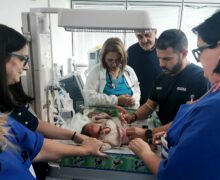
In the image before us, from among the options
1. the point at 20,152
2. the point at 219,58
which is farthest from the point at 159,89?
the point at 20,152

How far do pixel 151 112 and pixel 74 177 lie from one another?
973 mm

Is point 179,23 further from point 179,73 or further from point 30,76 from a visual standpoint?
point 30,76

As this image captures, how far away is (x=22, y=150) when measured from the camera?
3.05ft

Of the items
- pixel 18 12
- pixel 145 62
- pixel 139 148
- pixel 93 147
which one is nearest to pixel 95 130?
pixel 93 147

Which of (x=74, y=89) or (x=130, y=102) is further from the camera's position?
(x=74, y=89)

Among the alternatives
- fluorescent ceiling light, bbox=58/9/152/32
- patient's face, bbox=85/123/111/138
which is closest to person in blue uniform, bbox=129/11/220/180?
fluorescent ceiling light, bbox=58/9/152/32

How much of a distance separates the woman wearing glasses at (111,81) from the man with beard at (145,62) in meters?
0.36

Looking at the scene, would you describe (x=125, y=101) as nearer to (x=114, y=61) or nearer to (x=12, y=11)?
(x=114, y=61)

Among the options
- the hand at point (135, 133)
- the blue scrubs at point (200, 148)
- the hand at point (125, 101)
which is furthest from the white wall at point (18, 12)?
the blue scrubs at point (200, 148)

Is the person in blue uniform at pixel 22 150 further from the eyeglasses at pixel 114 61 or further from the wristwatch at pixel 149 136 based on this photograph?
the eyeglasses at pixel 114 61

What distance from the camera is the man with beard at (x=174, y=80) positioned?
1.39m

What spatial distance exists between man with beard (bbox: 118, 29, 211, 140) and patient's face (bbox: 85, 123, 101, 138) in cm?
31

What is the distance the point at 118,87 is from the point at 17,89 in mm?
1219

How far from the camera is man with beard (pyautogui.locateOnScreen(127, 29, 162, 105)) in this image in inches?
96.3
